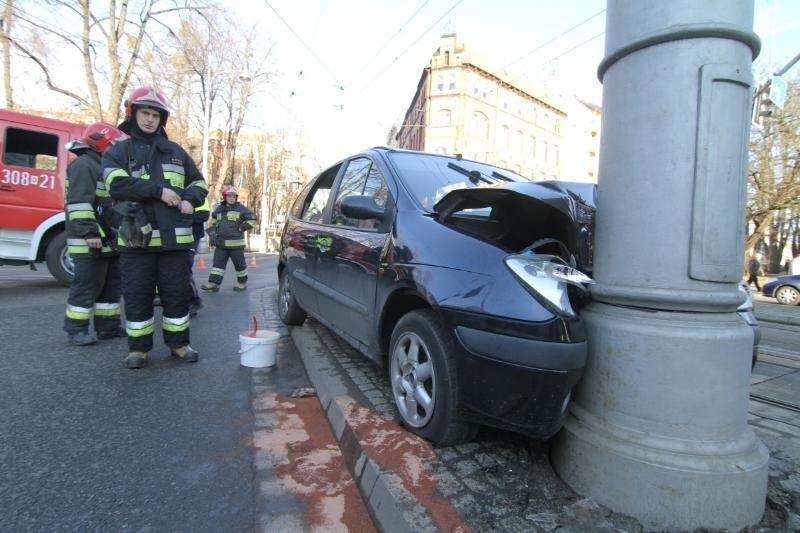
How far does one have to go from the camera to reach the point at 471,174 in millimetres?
3432

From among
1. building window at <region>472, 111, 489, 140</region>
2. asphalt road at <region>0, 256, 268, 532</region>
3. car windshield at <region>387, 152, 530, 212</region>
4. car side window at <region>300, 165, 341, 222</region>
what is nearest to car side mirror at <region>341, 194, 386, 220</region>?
car windshield at <region>387, 152, 530, 212</region>

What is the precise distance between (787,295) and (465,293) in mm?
18749

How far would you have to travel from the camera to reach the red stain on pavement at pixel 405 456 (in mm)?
1810

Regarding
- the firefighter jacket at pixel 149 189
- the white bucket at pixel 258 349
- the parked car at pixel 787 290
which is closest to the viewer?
the firefighter jacket at pixel 149 189

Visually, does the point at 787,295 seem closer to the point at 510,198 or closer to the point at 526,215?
the point at 526,215

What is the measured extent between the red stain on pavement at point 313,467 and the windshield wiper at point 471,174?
1.90 m

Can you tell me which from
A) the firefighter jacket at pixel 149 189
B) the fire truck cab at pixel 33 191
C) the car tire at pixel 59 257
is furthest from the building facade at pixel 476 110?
the firefighter jacket at pixel 149 189

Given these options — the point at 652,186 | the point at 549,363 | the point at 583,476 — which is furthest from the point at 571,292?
the point at 583,476

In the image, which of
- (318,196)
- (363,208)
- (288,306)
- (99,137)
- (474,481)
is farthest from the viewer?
(288,306)

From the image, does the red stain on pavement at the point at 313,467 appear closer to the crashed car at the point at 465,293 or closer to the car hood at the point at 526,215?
the crashed car at the point at 465,293

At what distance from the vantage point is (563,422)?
2105 mm

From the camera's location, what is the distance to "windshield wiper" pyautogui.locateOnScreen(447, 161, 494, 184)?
337cm

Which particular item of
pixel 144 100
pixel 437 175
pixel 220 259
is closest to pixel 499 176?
pixel 437 175

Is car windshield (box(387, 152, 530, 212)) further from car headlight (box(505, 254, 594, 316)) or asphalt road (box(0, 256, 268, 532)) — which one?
asphalt road (box(0, 256, 268, 532))
